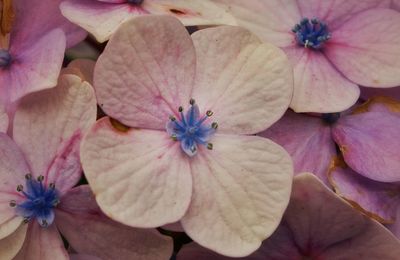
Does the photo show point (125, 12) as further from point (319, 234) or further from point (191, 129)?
point (319, 234)

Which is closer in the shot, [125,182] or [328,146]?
[125,182]

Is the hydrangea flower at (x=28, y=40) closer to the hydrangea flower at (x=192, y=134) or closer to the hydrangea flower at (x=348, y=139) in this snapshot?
the hydrangea flower at (x=192, y=134)

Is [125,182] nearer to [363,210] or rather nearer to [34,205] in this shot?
[34,205]

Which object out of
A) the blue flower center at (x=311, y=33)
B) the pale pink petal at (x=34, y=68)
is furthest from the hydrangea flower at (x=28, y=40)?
the blue flower center at (x=311, y=33)

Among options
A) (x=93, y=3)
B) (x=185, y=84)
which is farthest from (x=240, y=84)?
(x=93, y=3)

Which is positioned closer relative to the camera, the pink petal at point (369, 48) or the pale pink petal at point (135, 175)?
the pale pink petal at point (135, 175)
